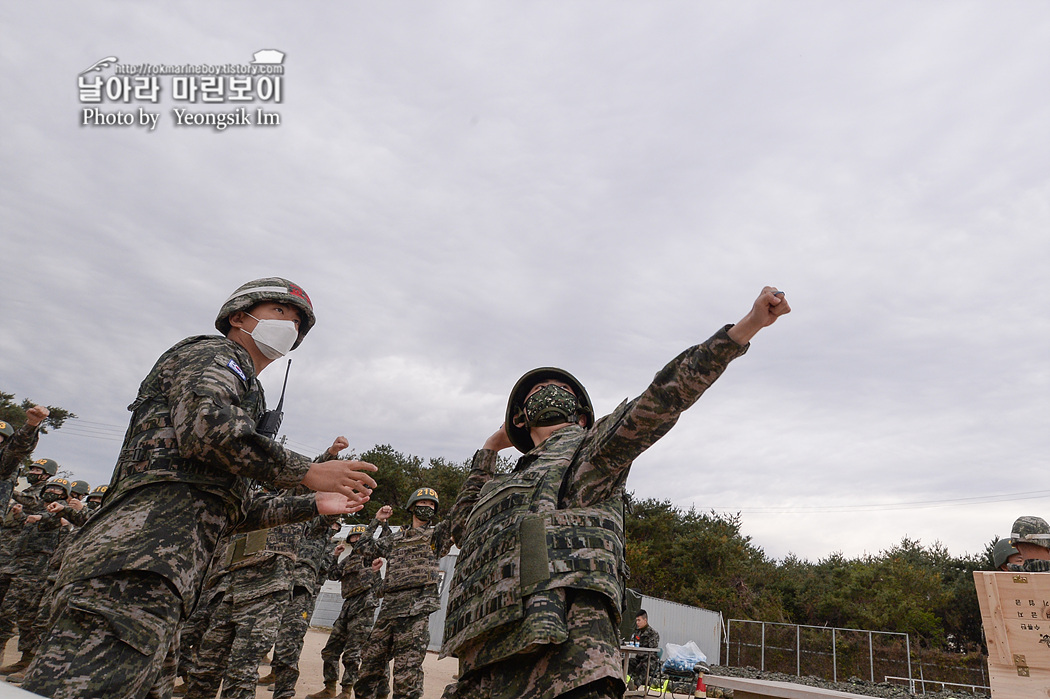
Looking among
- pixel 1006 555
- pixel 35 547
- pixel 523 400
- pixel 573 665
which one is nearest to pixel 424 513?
pixel 523 400

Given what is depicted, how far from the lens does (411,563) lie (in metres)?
8.69

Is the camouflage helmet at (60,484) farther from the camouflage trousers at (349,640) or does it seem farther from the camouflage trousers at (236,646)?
the camouflage trousers at (236,646)

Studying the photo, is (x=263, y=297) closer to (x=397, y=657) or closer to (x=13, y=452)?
(x=397, y=657)

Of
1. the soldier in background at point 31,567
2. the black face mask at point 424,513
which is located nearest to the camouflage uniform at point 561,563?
the black face mask at point 424,513

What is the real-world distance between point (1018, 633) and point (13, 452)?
1127 centimetres

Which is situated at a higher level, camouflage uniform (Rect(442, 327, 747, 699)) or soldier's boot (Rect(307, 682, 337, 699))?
camouflage uniform (Rect(442, 327, 747, 699))

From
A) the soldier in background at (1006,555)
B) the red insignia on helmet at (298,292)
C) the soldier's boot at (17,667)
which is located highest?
the red insignia on helmet at (298,292)

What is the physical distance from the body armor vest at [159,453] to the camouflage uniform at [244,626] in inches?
153

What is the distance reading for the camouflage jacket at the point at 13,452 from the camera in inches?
325

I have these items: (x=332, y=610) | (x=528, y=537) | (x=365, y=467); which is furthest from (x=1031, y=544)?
(x=332, y=610)

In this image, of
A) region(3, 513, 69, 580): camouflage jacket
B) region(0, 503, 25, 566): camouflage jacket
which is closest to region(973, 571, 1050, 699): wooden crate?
region(3, 513, 69, 580): camouflage jacket

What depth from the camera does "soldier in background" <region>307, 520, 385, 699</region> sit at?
950 centimetres

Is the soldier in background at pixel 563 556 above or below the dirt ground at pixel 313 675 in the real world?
above

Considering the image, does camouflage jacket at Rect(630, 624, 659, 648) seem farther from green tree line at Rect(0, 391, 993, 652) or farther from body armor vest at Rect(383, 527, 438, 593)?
green tree line at Rect(0, 391, 993, 652)
